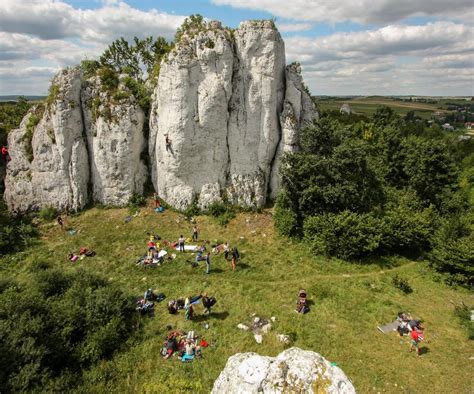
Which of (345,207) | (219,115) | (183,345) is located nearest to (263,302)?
(183,345)

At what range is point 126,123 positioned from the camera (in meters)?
27.5

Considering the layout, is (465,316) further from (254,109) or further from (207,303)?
(254,109)

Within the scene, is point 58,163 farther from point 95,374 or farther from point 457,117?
point 457,117

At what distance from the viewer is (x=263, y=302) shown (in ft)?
56.9

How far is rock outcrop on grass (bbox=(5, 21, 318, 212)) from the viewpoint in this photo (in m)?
26.5

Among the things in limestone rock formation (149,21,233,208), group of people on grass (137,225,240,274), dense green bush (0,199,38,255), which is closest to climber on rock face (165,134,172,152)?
limestone rock formation (149,21,233,208)

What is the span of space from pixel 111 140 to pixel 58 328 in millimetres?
18455

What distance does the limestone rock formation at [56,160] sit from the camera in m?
27.2

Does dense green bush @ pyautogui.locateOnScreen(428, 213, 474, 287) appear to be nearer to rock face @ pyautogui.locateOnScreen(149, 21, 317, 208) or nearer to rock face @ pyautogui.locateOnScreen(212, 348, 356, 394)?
rock face @ pyautogui.locateOnScreen(149, 21, 317, 208)

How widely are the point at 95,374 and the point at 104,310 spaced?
2941 mm

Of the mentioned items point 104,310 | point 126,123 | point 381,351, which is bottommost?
point 381,351

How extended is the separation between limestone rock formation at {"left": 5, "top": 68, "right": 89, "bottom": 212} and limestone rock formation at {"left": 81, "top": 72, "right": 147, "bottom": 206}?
933 mm

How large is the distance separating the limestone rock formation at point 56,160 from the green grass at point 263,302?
2.99m

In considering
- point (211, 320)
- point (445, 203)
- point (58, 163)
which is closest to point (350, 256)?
point (211, 320)
